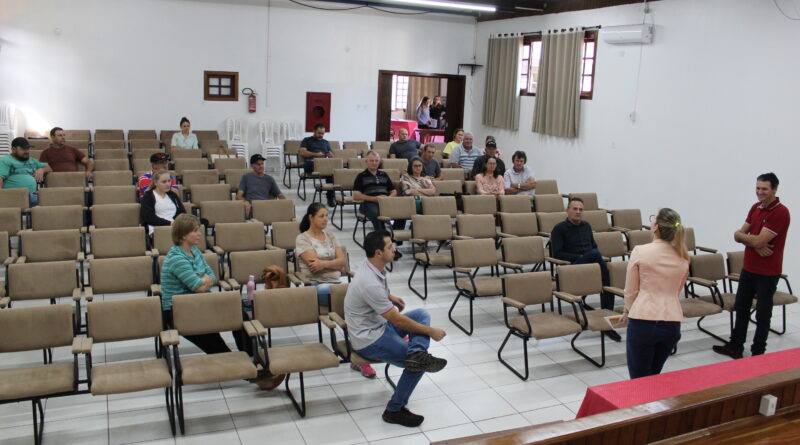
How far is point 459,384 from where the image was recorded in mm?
5070

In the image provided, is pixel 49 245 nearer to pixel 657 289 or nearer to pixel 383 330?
pixel 383 330

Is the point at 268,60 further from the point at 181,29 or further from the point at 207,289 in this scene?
the point at 207,289

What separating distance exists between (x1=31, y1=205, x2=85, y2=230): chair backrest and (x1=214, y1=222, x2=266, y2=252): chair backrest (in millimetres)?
1555

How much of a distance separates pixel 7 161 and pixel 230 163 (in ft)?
10.1

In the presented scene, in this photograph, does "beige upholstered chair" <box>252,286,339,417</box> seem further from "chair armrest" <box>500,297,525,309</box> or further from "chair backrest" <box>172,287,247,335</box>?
"chair armrest" <box>500,297,525,309</box>

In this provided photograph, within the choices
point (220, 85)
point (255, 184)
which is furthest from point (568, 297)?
point (220, 85)

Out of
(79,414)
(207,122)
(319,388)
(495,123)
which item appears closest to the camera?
(79,414)

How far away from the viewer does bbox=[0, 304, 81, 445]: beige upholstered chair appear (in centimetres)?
384

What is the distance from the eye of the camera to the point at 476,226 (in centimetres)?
761

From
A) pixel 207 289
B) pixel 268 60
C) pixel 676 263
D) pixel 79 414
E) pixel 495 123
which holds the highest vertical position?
pixel 268 60

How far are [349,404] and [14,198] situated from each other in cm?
502

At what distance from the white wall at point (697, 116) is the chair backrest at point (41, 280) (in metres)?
7.66

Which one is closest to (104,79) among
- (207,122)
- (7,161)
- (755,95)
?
(207,122)

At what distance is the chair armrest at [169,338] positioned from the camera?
4.17m
